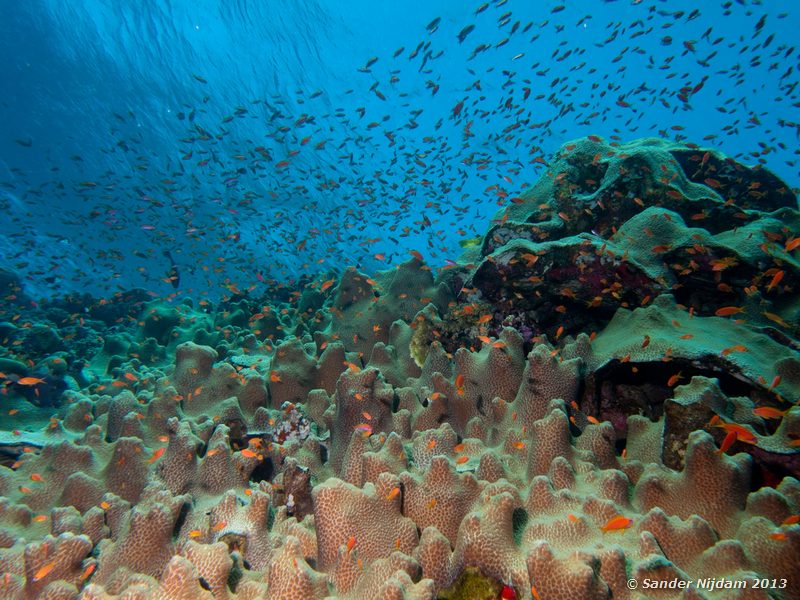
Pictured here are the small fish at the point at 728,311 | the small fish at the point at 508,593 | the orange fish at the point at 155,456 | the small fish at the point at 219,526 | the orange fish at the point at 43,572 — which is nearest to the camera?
the small fish at the point at 508,593

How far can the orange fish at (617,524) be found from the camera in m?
2.22

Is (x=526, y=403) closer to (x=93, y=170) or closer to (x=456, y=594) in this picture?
(x=456, y=594)

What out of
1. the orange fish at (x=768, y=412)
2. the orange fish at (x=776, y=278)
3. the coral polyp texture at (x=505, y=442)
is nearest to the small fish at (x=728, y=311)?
the coral polyp texture at (x=505, y=442)

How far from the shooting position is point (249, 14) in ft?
99.2

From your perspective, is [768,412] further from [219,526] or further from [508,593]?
[219,526]

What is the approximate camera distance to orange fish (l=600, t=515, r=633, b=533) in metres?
2.22

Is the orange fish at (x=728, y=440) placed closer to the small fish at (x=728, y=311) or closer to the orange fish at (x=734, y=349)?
the orange fish at (x=734, y=349)

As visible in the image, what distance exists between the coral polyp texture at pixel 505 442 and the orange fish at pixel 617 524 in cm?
1

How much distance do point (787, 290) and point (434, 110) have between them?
56510 mm

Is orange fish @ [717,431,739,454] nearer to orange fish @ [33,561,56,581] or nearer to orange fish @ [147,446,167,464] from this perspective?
orange fish @ [33,561,56,581]

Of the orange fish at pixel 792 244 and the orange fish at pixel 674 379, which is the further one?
the orange fish at pixel 792 244

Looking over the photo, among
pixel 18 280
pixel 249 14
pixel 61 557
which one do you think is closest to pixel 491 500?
pixel 61 557

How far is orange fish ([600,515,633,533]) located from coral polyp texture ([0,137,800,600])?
1cm

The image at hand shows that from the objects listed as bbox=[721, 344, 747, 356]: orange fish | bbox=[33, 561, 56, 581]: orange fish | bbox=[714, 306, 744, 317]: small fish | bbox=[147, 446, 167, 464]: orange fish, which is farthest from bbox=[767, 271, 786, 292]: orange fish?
bbox=[33, 561, 56, 581]: orange fish
